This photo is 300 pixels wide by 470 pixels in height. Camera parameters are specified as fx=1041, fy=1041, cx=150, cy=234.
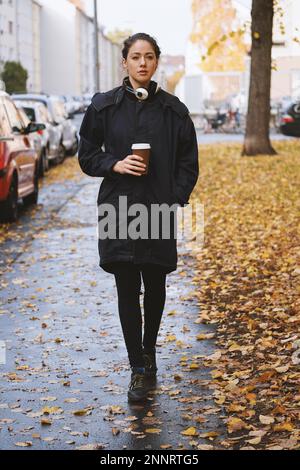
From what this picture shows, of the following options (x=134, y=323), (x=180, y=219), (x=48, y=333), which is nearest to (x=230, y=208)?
(x=180, y=219)

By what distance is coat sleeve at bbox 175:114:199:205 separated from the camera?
5.85m

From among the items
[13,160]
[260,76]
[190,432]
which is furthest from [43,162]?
[190,432]

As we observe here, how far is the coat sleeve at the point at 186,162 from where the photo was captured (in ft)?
19.2

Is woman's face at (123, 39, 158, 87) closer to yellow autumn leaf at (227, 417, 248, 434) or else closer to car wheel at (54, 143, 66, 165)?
yellow autumn leaf at (227, 417, 248, 434)

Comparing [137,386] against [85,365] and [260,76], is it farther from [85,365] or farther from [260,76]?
[260,76]

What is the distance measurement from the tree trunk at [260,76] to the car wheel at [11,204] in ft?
36.3

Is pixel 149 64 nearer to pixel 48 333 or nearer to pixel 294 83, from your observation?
pixel 48 333

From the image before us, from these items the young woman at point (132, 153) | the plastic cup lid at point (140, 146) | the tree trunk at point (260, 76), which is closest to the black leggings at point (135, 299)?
the young woman at point (132, 153)

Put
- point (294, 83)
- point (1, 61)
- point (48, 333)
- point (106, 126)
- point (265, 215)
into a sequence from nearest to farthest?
point (106, 126) → point (48, 333) → point (265, 215) → point (294, 83) → point (1, 61)

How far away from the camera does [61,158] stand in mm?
27688

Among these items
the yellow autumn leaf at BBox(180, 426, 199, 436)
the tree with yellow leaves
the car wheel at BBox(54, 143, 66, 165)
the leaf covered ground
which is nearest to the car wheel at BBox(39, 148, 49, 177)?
the car wheel at BBox(54, 143, 66, 165)

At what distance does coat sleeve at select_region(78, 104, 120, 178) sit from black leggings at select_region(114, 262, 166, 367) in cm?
55

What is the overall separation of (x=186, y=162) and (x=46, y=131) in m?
18.4

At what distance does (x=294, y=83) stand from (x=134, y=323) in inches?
1904
